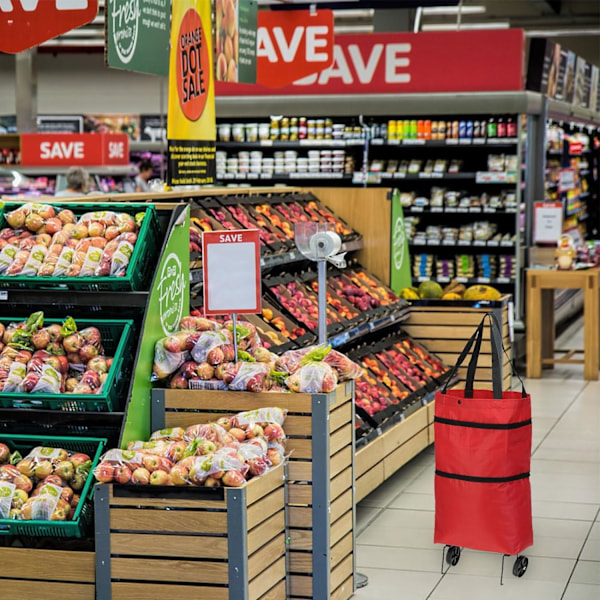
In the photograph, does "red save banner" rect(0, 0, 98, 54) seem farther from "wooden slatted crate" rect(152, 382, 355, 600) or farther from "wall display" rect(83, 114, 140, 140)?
"wall display" rect(83, 114, 140, 140)

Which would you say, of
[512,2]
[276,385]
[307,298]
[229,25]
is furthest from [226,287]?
[512,2]

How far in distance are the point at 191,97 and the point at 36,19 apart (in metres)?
1.21

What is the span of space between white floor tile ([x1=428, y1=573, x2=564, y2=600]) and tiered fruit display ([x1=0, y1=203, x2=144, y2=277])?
6.15ft

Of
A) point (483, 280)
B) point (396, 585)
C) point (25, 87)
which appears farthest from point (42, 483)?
point (25, 87)

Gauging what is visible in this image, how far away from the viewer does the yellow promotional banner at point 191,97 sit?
5300mm

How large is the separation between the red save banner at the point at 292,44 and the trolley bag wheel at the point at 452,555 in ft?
13.1

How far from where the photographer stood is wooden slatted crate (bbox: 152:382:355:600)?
13.0 feet

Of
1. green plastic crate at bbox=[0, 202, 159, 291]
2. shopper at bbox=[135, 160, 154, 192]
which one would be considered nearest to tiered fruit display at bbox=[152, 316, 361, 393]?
green plastic crate at bbox=[0, 202, 159, 291]

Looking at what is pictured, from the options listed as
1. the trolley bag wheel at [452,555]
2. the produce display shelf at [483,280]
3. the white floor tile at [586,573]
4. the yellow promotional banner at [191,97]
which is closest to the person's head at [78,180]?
the produce display shelf at [483,280]

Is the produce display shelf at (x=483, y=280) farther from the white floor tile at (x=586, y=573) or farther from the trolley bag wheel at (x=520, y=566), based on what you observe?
the trolley bag wheel at (x=520, y=566)

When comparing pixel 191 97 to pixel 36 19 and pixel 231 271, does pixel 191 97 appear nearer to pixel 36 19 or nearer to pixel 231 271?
pixel 36 19

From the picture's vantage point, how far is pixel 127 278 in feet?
13.3

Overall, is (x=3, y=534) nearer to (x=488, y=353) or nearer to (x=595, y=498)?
(x=595, y=498)

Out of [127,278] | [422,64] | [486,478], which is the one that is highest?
[422,64]
